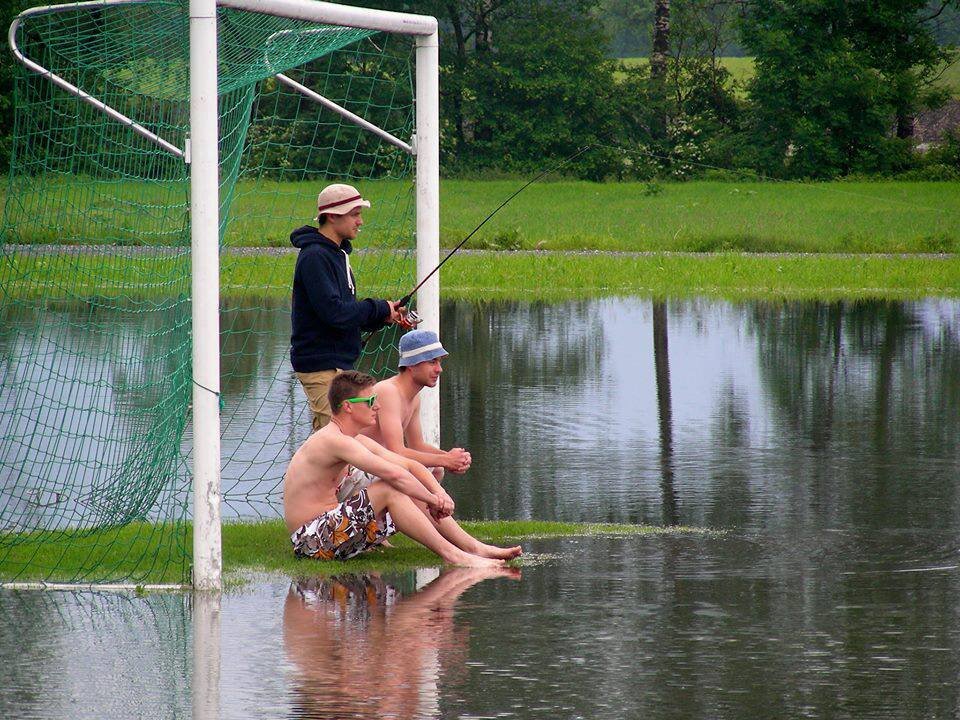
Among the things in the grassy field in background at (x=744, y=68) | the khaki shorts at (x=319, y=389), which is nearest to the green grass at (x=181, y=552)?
the khaki shorts at (x=319, y=389)

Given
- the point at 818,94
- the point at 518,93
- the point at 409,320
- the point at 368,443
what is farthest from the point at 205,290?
the point at 518,93

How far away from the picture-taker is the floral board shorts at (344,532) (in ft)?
26.4

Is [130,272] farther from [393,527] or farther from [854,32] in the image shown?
[854,32]

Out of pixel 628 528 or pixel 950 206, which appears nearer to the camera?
pixel 628 528

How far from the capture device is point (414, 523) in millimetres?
8031

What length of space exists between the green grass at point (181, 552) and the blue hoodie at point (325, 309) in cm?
95

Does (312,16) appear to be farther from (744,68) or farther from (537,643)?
(744,68)

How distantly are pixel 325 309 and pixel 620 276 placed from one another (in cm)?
1660

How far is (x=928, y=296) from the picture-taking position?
75.9ft

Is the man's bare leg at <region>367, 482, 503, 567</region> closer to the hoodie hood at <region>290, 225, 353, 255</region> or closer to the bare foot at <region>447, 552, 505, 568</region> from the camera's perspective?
the bare foot at <region>447, 552, 505, 568</region>

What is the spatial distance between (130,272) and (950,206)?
19632mm

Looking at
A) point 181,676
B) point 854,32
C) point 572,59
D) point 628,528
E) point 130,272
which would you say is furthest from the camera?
point 572,59

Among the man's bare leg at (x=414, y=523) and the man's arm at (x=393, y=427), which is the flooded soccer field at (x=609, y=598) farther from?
the man's arm at (x=393, y=427)

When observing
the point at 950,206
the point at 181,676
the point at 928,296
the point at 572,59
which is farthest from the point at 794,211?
the point at 181,676
